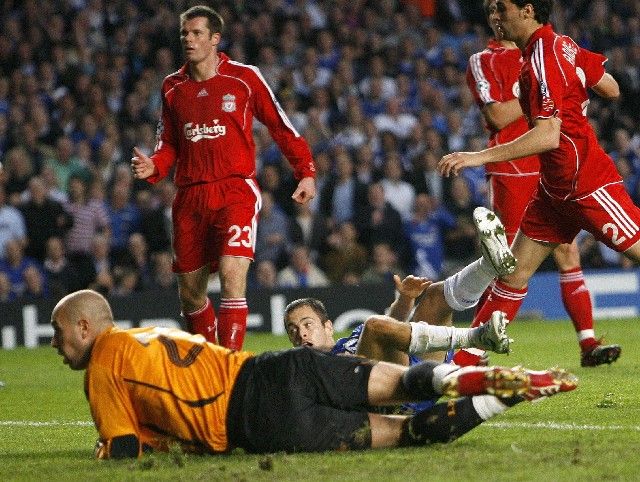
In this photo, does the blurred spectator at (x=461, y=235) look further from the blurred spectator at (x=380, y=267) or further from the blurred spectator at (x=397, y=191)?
the blurred spectator at (x=380, y=267)

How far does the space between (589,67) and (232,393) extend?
3.42m

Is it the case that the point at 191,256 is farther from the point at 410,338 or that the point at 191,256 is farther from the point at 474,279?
the point at 410,338

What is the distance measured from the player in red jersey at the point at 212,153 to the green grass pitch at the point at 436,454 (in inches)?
55.9

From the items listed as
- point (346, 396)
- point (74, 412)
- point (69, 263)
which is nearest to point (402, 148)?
point (69, 263)

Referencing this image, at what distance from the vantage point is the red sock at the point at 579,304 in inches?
404

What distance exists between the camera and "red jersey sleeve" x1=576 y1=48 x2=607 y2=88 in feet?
26.7

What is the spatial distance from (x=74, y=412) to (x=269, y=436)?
3320mm

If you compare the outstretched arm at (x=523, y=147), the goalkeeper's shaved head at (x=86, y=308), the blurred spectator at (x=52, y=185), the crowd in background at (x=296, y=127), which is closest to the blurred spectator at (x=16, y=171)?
the crowd in background at (x=296, y=127)

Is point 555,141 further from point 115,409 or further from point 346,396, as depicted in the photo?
point 115,409

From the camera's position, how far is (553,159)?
8.23m

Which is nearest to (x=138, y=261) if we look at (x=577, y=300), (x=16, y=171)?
(x=16, y=171)

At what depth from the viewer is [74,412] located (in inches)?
362

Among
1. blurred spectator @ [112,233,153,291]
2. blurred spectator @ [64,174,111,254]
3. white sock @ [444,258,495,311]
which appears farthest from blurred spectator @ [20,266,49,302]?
white sock @ [444,258,495,311]

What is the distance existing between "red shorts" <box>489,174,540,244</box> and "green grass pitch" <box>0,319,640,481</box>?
1.23 metres
